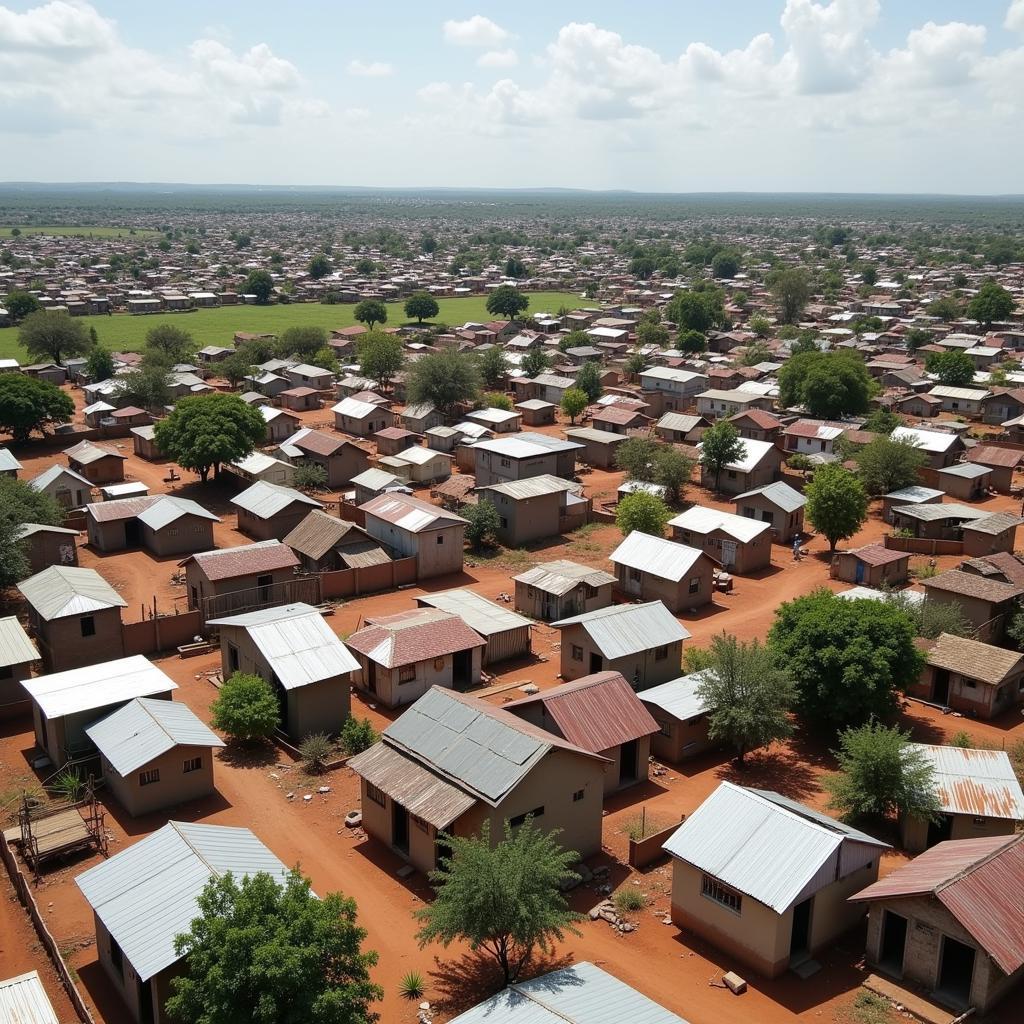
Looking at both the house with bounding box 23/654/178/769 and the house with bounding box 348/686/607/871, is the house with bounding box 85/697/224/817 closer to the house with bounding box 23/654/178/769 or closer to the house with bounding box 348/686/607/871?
the house with bounding box 23/654/178/769

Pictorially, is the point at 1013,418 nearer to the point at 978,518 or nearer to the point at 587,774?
the point at 978,518

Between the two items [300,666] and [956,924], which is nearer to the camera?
[956,924]

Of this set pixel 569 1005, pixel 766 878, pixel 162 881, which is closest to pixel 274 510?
pixel 162 881

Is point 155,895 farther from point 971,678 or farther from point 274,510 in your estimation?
point 274,510

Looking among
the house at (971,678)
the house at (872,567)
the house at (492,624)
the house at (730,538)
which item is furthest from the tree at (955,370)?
the house at (492,624)

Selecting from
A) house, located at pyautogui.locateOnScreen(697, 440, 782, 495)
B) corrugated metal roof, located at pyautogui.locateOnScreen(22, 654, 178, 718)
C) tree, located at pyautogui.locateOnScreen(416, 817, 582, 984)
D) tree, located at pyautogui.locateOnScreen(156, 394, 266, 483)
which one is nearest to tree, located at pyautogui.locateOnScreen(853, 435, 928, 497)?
house, located at pyautogui.locateOnScreen(697, 440, 782, 495)
